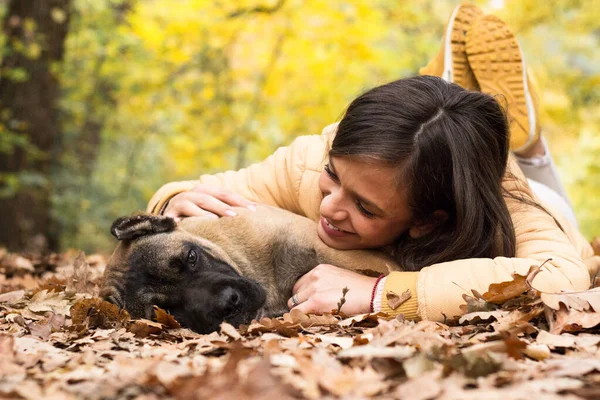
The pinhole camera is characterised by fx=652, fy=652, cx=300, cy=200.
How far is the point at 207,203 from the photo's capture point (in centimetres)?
461

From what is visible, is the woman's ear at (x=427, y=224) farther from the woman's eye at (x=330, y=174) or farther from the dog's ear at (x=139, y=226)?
the dog's ear at (x=139, y=226)

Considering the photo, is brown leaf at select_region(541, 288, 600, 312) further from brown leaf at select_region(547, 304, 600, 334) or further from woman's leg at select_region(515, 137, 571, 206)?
woman's leg at select_region(515, 137, 571, 206)

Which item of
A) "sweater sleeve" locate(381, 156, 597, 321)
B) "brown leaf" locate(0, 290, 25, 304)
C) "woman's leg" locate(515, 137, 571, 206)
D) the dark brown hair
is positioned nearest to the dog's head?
"brown leaf" locate(0, 290, 25, 304)

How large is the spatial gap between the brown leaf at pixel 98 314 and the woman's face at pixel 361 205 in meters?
1.35

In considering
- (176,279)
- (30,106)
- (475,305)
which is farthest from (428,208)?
(30,106)

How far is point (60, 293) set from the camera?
429cm

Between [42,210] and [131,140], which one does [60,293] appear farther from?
[131,140]

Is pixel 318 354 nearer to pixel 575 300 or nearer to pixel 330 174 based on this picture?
pixel 575 300

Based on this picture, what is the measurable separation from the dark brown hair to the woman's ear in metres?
0.02

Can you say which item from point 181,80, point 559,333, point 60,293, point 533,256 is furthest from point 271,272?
point 181,80

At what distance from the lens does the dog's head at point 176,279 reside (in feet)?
12.0

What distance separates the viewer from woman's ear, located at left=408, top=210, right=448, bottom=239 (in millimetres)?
4027

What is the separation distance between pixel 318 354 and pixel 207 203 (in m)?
2.35

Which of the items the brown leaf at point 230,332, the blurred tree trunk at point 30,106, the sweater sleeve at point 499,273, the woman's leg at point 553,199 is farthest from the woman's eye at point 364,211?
the blurred tree trunk at point 30,106
